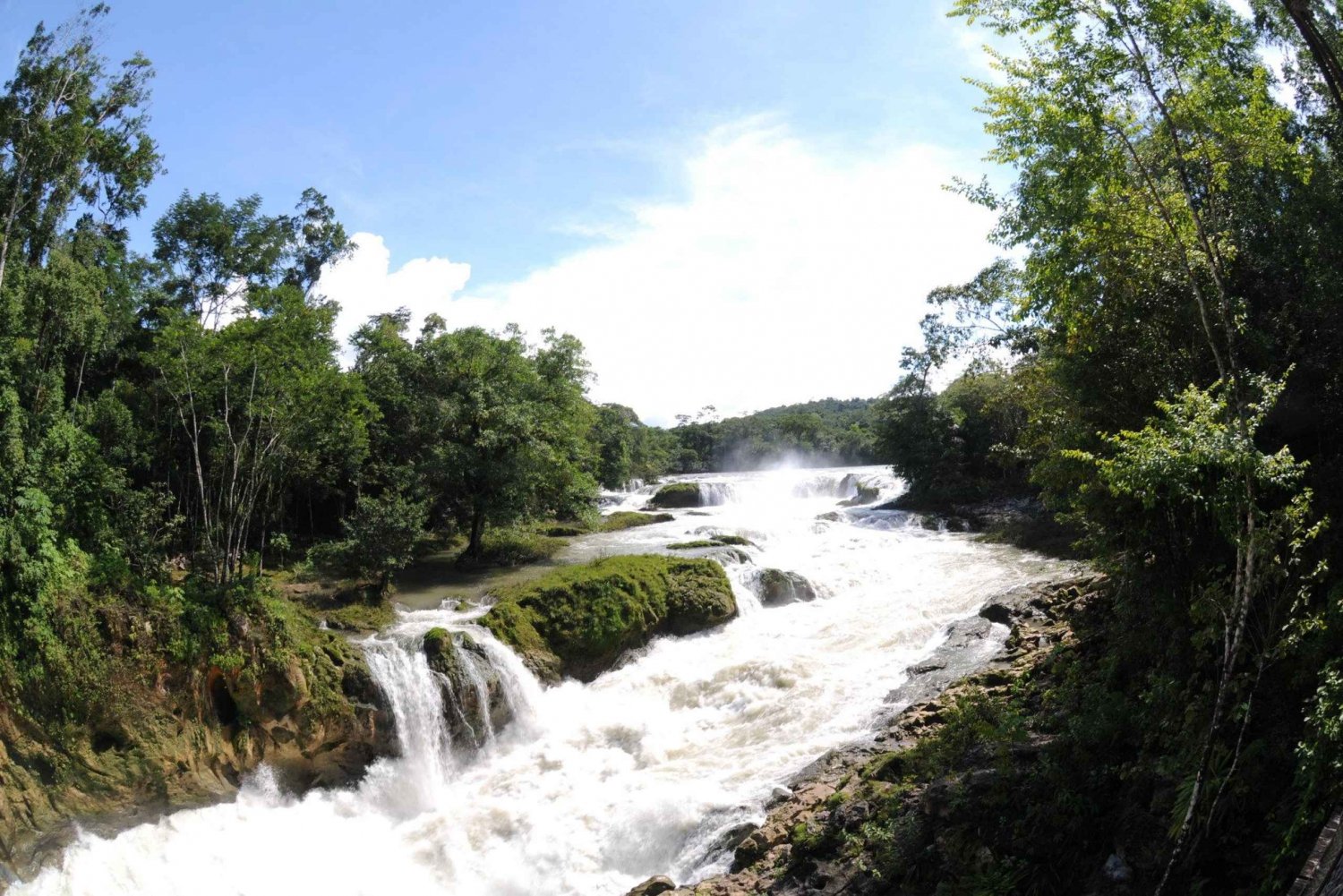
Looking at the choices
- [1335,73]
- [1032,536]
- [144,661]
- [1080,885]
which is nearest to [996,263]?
[1032,536]

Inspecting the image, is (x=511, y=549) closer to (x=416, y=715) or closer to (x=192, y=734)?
(x=416, y=715)

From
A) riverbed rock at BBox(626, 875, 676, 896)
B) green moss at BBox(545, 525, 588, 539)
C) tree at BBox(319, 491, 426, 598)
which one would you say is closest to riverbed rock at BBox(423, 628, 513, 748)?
tree at BBox(319, 491, 426, 598)

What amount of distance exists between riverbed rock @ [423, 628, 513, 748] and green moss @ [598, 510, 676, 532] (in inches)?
547

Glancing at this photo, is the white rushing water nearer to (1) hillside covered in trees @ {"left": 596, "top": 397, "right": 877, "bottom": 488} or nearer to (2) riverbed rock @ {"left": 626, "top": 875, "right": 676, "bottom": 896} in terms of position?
(2) riverbed rock @ {"left": 626, "top": 875, "right": 676, "bottom": 896}

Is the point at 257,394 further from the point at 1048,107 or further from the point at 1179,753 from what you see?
the point at 1179,753

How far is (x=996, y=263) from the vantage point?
26.0 meters

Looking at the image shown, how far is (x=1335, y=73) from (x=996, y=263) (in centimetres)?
2315

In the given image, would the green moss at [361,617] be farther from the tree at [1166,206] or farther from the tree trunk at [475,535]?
the tree at [1166,206]

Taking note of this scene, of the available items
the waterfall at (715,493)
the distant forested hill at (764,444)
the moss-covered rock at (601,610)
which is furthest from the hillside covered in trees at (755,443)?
the moss-covered rock at (601,610)

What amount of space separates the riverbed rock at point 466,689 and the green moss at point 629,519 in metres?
13.9

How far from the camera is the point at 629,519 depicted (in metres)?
27.5

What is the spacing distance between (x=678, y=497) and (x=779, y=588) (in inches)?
781

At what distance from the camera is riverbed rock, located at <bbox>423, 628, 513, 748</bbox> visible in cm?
1065

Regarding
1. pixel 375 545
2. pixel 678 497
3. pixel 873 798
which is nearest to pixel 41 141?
pixel 375 545
